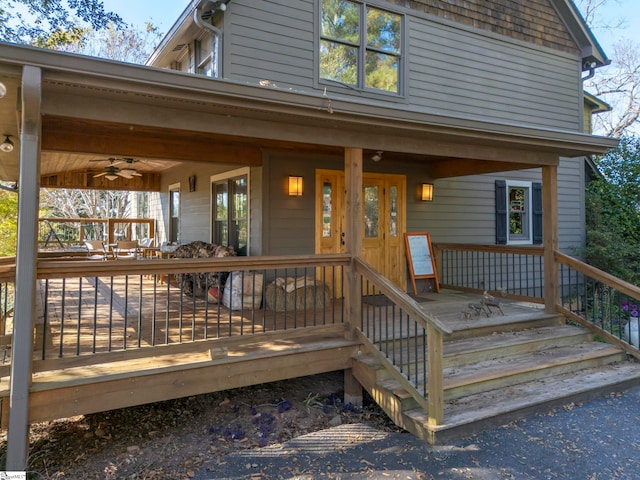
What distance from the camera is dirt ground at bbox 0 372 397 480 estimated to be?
332 centimetres

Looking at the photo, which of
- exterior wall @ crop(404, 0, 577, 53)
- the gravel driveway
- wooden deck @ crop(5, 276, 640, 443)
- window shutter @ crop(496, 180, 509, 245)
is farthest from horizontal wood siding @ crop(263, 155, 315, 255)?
window shutter @ crop(496, 180, 509, 245)

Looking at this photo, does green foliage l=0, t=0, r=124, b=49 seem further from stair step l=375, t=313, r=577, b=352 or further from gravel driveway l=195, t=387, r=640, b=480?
gravel driveway l=195, t=387, r=640, b=480

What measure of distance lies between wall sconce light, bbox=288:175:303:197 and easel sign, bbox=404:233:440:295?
2164mm

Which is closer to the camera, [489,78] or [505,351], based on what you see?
[505,351]

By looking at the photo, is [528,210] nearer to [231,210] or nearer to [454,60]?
[454,60]

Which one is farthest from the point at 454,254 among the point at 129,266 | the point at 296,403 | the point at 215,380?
the point at 129,266

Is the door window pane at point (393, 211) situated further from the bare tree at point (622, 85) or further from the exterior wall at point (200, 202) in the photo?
the bare tree at point (622, 85)

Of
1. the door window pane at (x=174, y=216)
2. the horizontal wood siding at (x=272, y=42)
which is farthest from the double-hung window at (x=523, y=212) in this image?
the door window pane at (x=174, y=216)

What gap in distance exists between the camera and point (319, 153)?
6145 mm

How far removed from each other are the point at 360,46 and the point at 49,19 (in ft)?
22.5

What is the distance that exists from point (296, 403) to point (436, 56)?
632cm

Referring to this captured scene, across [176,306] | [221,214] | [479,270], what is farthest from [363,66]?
[176,306]

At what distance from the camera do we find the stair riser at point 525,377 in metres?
4.04

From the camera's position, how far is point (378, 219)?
23.7ft
